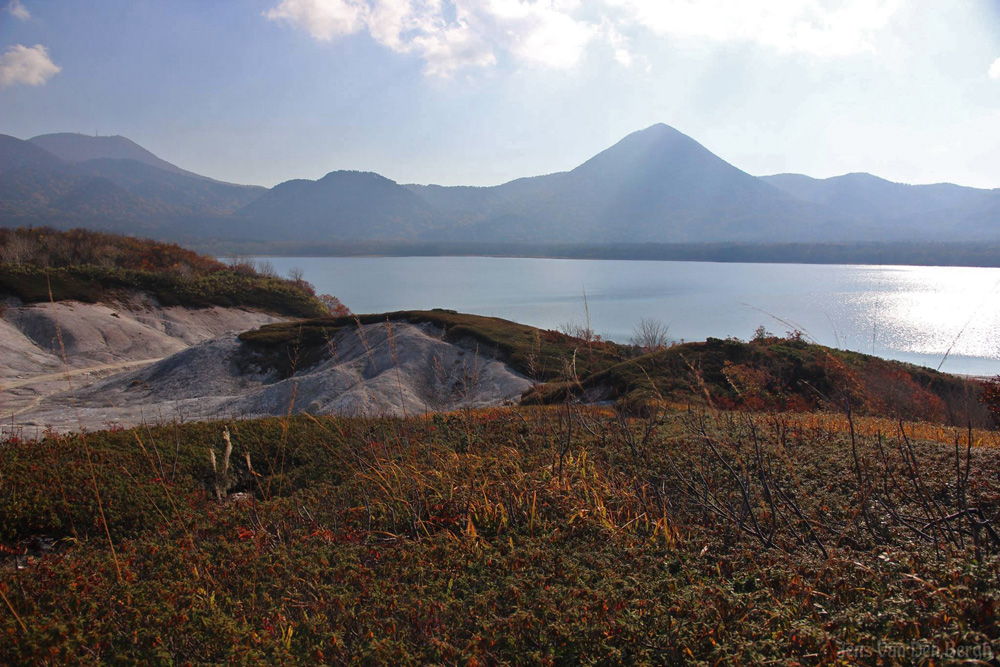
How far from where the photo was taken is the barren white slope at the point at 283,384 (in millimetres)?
21984

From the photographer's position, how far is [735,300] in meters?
80.8

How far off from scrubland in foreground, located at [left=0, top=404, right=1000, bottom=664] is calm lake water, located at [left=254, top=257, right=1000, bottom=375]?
69.5ft

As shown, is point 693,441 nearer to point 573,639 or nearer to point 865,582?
point 865,582

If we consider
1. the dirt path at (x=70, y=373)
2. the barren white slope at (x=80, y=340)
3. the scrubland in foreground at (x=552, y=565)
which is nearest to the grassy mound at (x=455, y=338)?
the dirt path at (x=70, y=373)

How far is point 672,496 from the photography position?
503cm

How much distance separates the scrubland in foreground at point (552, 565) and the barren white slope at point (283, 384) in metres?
14.3

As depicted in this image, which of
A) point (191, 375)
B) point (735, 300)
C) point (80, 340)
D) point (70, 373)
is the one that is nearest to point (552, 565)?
point (191, 375)

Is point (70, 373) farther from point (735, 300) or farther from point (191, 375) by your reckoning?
point (735, 300)

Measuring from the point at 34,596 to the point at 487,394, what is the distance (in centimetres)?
2057

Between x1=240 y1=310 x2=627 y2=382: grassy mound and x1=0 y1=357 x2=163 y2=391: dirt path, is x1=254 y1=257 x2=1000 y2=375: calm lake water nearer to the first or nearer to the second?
x1=240 y1=310 x2=627 y2=382: grassy mound

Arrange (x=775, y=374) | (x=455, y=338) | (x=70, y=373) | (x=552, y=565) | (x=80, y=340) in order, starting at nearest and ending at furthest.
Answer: (x=552, y=565) < (x=775, y=374) < (x=70, y=373) < (x=455, y=338) < (x=80, y=340)

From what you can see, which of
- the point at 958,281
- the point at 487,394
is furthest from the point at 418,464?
the point at 958,281

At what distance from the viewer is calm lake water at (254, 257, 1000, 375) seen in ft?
175

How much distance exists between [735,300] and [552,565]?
276 ft
